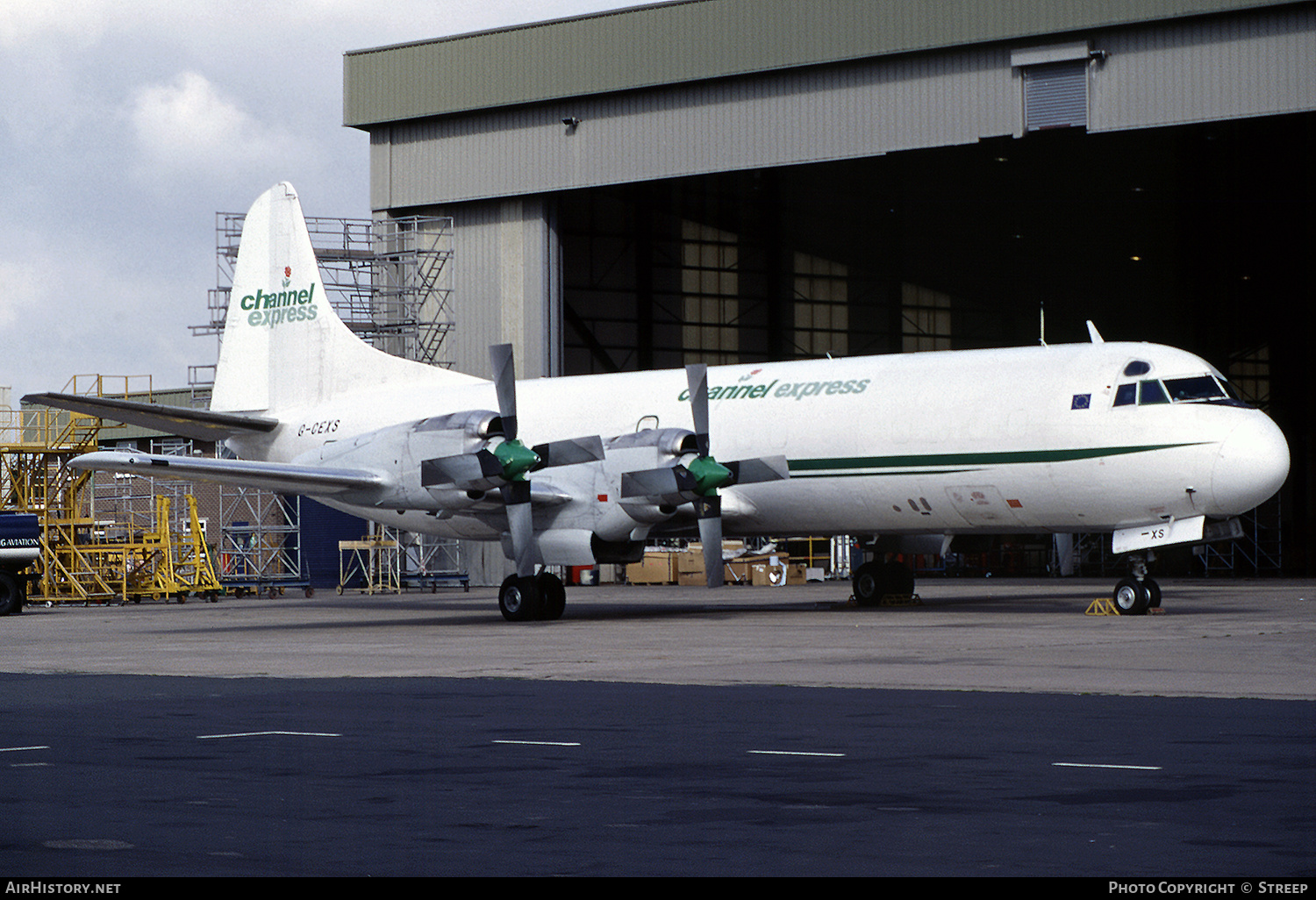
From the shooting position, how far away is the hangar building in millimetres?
36250

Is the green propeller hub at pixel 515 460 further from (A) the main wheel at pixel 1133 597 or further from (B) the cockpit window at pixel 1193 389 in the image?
(B) the cockpit window at pixel 1193 389

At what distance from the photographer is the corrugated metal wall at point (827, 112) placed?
113 ft

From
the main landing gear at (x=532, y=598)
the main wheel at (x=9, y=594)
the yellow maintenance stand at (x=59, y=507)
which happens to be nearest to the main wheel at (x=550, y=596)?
the main landing gear at (x=532, y=598)

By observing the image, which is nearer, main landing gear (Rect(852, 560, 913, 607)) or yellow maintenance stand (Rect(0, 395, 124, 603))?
main landing gear (Rect(852, 560, 913, 607))

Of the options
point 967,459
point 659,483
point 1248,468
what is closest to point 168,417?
point 659,483

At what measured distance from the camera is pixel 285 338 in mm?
32062

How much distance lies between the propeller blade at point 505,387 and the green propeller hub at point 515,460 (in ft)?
0.96

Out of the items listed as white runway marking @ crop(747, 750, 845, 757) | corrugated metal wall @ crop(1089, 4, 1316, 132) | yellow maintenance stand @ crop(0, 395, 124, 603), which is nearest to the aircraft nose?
white runway marking @ crop(747, 750, 845, 757)

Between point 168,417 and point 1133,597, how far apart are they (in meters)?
16.4

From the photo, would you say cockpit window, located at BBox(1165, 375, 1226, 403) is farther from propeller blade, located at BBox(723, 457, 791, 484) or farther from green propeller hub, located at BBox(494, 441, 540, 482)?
green propeller hub, located at BBox(494, 441, 540, 482)

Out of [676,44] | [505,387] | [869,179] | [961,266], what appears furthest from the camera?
[961,266]

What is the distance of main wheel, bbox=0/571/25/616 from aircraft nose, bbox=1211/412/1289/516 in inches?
964

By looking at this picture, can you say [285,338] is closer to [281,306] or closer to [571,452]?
[281,306]

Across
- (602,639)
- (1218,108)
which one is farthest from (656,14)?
(602,639)
